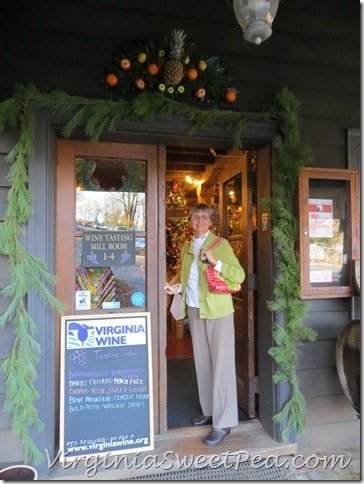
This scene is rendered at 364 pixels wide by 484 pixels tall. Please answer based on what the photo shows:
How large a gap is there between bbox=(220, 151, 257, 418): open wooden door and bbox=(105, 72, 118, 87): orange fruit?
103cm

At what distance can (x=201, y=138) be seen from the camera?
213cm

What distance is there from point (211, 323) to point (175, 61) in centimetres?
157

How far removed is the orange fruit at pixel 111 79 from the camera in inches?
76.8

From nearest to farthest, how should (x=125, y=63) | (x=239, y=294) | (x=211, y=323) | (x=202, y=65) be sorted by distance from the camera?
(x=125, y=63)
(x=202, y=65)
(x=211, y=323)
(x=239, y=294)

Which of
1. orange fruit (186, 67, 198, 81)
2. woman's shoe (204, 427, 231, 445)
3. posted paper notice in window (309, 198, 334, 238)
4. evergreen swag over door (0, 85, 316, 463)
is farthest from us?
posted paper notice in window (309, 198, 334, 238)

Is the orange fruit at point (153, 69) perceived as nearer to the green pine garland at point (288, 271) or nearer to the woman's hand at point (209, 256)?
the green pine garland at point (288, 271)

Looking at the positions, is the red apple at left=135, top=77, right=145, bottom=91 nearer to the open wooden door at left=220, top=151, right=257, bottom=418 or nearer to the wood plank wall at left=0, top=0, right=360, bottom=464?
the wood plank wall at left=0, top=0, right=360, bottom=464

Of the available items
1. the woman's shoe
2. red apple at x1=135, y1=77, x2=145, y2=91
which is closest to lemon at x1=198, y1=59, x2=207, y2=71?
red apple at x1=135, y1=77, x2=145, y2=91

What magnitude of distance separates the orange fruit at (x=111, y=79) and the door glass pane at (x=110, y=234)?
45 centimetres

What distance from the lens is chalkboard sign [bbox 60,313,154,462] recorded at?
1930mm

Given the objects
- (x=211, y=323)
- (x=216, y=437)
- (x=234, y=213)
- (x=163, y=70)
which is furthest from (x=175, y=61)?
(x=216, y=437)

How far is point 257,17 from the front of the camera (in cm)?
145

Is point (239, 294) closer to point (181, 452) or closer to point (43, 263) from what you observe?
point (181, 452)

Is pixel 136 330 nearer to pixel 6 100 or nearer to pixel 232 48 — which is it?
pixel 6 100
